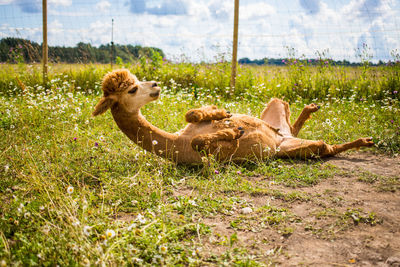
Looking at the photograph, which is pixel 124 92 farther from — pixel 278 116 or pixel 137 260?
pixel 278 116

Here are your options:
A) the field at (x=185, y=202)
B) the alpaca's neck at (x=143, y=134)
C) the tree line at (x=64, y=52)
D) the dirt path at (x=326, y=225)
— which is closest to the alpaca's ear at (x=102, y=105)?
the alpaca's neck at (x=143, y=134)

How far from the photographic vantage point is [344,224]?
255cm

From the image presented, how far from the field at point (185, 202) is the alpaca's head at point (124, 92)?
0.61 m

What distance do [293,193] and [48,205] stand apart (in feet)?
7.07

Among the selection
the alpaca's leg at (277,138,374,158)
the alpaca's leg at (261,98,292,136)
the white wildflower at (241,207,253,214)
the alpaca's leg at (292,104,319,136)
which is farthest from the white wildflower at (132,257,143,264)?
the alpaca's leg at (292,104,319,136)

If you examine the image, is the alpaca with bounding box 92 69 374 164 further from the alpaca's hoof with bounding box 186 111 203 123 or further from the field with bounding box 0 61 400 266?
the field with bounding box 0 61 400 266

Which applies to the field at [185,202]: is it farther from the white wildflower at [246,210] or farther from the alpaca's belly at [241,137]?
the alpaca's belly at [241,137]

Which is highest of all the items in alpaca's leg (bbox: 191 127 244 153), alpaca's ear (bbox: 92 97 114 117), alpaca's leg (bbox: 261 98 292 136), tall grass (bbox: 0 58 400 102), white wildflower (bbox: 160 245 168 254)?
tall grass (bbox: 0 58 400 102)

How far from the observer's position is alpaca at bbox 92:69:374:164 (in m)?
3.30

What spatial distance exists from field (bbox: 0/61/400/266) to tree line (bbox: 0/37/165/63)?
4.48 metres

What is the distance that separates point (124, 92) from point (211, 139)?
103cm

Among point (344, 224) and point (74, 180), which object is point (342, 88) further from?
point (74, 180)

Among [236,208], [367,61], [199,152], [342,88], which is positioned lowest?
[236,208]

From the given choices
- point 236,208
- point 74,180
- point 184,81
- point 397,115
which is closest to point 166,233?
point 236,208
